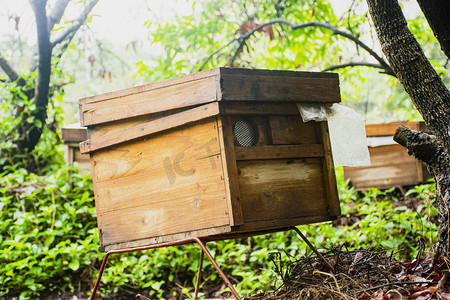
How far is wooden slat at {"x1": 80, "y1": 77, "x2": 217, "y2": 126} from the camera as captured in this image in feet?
7.59

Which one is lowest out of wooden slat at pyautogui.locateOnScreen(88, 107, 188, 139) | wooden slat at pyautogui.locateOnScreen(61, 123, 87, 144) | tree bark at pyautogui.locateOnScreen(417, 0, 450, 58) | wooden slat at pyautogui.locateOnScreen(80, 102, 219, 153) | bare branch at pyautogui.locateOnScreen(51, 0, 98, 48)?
wooden slat at pyautogui.locateOnScreen(80, 102, 219, 153)

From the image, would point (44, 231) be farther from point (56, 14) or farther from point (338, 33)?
point (338, 33)

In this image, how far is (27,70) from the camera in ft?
19.8

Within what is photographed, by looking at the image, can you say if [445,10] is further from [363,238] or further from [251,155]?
[363,238]

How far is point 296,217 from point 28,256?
10.6 feet

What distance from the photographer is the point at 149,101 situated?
8.23 ft

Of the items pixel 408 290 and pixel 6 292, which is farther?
pixel 6 292

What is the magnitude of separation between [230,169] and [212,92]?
38 centimetres

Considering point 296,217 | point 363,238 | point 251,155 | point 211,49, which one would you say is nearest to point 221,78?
point 251,155

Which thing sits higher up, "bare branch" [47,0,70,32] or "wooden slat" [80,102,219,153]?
"bare branch" [47,0,70,32]

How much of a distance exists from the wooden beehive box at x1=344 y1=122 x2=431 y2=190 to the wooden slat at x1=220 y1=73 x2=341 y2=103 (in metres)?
3.13

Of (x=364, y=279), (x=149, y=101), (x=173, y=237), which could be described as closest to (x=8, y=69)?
(x=149, y=101)

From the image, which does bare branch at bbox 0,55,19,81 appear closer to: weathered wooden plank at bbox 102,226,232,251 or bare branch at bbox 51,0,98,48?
bare branch at bbox 51,0,98,48

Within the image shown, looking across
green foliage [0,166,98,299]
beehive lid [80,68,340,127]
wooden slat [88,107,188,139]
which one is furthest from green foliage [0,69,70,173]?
beehive lid [80,68,340,127]
